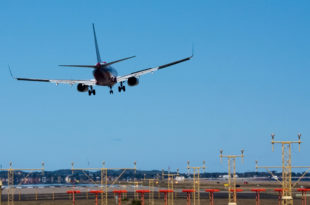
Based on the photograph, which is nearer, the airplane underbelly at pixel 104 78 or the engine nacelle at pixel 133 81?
the airplane underbelly at pixel 104 78

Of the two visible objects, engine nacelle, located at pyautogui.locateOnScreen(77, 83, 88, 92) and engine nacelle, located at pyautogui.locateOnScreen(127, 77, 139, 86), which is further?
engine nacelle, located at pyautogui.locateOnScreen(77, 83, 88, 92)

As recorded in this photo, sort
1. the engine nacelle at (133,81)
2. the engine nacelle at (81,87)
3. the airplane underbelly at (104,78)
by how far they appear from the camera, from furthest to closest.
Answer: the engine nacelle at (81,87)
the engine nacelle at (133,81)
the airplane underbelly at (104,78)

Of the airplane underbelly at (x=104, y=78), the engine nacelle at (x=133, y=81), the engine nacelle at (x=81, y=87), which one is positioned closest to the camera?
the airplane underbelly at (x=104, y=78)

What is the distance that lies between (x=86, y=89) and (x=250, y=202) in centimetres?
8968

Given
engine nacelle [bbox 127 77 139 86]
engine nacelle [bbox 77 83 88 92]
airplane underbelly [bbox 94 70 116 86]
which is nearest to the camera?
airplane underbelly [bbox 94 70 116 86]

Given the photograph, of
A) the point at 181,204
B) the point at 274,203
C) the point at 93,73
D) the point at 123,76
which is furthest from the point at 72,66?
the point at 274,203

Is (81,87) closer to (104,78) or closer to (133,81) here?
(104,78)

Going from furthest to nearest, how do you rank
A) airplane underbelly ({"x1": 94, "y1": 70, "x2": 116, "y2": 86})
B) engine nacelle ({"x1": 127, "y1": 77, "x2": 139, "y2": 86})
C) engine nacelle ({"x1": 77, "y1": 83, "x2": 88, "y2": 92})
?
engine nacelle ({"x1": 77, "y1": 83, "x2": 88, "y2": 92}), engine nacelle ({"x1": 127, "y1": 77, "x2": 139, "y2": 86}), airplane underbelly ({"x1": 94, "y1": 70, "x2": 116, "y2": 86})

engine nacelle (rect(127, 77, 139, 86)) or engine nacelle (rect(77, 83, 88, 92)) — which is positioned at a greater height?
engine nacelle (rect(127, 77, 139, 86))

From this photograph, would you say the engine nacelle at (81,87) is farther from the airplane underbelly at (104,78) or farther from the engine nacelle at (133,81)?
the engine nacelle at (133,81)

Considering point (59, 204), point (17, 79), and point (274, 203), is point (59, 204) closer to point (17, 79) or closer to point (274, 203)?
point (274, 203)

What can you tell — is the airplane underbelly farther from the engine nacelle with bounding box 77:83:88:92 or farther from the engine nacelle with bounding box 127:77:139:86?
the engine nacelle with bounding box 77:83:88:92

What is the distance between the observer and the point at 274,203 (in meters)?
148

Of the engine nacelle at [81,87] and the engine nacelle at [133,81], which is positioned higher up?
the engine nacelle at [133,81]
